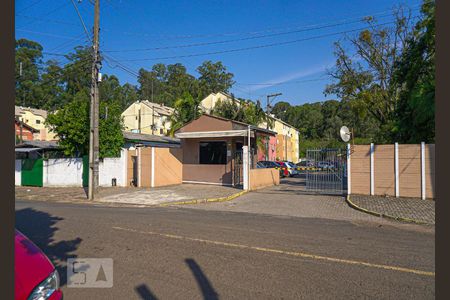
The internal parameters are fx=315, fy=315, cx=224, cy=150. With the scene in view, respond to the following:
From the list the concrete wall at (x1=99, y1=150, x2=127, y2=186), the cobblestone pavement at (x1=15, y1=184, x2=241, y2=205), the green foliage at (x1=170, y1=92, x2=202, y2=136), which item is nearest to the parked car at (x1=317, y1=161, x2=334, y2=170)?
the cobblestone pavement at (x1=15, y1=184, x2=241, y2=205)

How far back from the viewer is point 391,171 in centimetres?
1362

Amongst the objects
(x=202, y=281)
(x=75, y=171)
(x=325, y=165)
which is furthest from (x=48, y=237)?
(x=75, y=171)

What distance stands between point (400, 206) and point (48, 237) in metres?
11.5

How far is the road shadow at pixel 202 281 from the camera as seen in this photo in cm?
414

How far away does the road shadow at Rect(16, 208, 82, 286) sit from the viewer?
5496mm

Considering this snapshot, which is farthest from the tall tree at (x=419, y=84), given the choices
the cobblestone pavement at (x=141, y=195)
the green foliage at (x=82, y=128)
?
the green foliage at (x=82, y=128)

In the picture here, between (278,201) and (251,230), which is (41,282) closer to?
(251,230)

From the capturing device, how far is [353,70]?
23891 mm

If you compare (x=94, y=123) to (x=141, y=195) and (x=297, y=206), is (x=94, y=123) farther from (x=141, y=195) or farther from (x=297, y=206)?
(x=297, y=206)

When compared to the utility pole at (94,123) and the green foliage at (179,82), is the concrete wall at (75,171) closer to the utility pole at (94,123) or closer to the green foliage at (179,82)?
the utility pole at (94,123)

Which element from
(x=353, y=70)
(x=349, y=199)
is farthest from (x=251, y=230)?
(x=353, y=70)

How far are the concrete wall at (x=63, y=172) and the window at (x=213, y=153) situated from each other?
7.96m

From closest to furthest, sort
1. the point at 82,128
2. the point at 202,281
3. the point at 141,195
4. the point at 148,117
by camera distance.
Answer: the point at 202,281 → the point at 141,195 → the point at 82,128 → the point at 148,117

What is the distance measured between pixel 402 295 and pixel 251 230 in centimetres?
427
